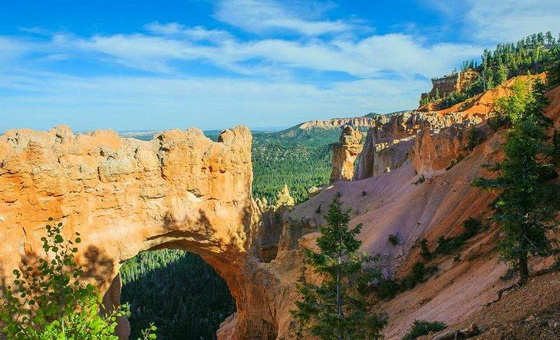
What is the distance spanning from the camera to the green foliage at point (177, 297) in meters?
53.1

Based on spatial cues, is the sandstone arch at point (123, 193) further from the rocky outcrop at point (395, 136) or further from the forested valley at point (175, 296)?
the rocky outcrop at point (395, 136)

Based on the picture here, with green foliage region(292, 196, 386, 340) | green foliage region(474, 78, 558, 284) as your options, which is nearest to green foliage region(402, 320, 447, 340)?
green foliage region(292, 196, 386, 340)

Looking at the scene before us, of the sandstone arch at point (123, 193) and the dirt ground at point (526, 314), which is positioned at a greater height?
the sandstone arch at point (123, 193)

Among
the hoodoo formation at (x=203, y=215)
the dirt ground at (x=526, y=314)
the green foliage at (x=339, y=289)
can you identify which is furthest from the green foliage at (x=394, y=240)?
the dirt ground at (x=526, y=314)

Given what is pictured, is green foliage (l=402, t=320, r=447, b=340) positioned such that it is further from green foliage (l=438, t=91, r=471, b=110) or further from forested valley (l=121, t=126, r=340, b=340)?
green foliage (l=438, t=91, r=471, b=110)

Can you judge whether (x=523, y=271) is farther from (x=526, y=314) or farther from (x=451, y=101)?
(x=451, y=101)

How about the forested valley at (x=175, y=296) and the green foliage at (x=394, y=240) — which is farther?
the forested valley at (x=175, y=296)

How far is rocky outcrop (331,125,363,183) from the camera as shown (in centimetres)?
7212

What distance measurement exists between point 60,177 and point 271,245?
38331 millimetres

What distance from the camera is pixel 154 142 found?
1834 cm

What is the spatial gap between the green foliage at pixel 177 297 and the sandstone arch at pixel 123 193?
34561mm

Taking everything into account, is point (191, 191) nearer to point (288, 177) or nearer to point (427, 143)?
point (427, 143)

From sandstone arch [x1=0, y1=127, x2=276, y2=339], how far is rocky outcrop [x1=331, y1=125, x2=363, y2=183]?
168 ft

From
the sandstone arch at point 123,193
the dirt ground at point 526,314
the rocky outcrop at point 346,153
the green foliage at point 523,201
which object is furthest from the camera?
the rocky outcrop at point 346,153
